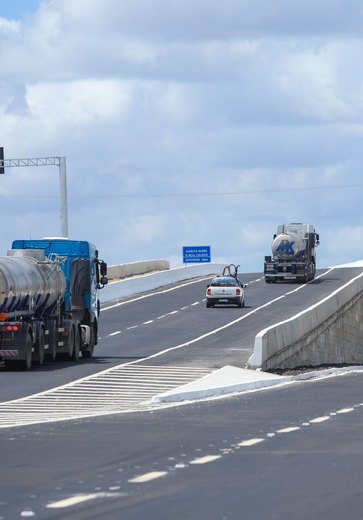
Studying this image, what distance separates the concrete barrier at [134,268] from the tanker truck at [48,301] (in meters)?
41.5

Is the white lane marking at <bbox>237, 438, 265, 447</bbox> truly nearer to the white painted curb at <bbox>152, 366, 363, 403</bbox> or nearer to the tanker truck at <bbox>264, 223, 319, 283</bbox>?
the white painted curb at <bbox>152, 366, 363, 403</bbox>

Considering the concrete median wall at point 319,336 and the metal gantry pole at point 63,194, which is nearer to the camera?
the concrete median wall at point 319,336

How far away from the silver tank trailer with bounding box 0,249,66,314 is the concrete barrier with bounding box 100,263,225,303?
3586cm

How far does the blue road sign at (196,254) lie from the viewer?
113m

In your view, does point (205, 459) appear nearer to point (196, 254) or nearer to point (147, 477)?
point (147, 477)

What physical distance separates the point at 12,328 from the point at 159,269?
62.5 m

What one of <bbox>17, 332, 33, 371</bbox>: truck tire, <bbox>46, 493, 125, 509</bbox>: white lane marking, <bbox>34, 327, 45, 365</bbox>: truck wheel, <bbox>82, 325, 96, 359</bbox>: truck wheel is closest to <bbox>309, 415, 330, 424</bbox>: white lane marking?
<bbox>46, 493, 125, 509</bbox>: white lane marking

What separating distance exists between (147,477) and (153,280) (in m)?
75.8

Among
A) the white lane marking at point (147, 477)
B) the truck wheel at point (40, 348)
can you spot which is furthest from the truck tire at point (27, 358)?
the white lane marking at point (147, 477)

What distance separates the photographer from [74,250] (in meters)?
44.3

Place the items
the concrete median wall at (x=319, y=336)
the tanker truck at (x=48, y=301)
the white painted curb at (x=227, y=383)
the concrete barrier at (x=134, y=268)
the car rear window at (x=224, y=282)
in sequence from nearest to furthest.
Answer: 1. the white painted curb at (x=227, y=383)
2. the tanker truck at (x=48, y=301)
3. the concrete median wall at (x=319, y=336)
4. the car rear window at (x=224, y=282)
5. the concrete barrier at (x=134, y=268)

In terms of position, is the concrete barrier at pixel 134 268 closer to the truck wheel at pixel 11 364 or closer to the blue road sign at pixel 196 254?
the blue road sign at pixel 196 254

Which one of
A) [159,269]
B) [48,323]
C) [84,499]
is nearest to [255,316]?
[48,323]

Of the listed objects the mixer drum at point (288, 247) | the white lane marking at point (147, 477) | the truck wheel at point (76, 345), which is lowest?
the white lane marking at point (147, 477)
